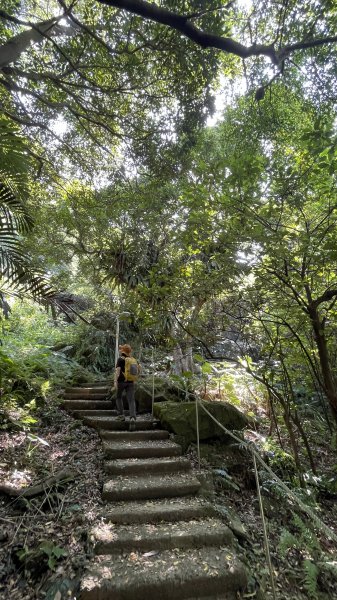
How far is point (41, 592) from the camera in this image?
2211 millimetres

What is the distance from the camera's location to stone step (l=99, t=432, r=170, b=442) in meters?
4.64

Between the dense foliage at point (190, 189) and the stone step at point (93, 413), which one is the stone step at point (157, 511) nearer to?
the dense foliage at point (190, 189)

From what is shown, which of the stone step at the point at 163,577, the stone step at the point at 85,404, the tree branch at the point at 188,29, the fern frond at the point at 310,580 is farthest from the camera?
the stone step at the point at 85,404

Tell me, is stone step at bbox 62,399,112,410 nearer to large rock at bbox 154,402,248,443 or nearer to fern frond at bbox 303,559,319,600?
large rock at bbox 154,402,248,443

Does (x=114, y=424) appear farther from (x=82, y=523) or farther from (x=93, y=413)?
(x=82, y=523)

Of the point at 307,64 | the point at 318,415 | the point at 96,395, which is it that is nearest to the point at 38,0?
the point at 307,64

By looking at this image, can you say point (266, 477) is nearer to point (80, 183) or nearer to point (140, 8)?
point (140, 8)

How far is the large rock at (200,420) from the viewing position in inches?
183

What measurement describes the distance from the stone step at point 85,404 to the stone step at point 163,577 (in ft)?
11.7

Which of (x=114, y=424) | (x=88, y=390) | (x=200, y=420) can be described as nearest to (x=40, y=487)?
(x=114, y=424)

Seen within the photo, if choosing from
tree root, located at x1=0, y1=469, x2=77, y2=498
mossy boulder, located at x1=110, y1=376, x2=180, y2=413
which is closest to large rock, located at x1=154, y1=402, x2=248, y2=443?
mossy boulder, located at x1=110, y1=376, x2=180, y2=413

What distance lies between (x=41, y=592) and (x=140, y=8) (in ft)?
17.8

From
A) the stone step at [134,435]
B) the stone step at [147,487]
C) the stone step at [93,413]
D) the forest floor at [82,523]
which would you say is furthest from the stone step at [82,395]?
the stone step at [147,487]

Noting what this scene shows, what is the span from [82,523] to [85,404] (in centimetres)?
321
